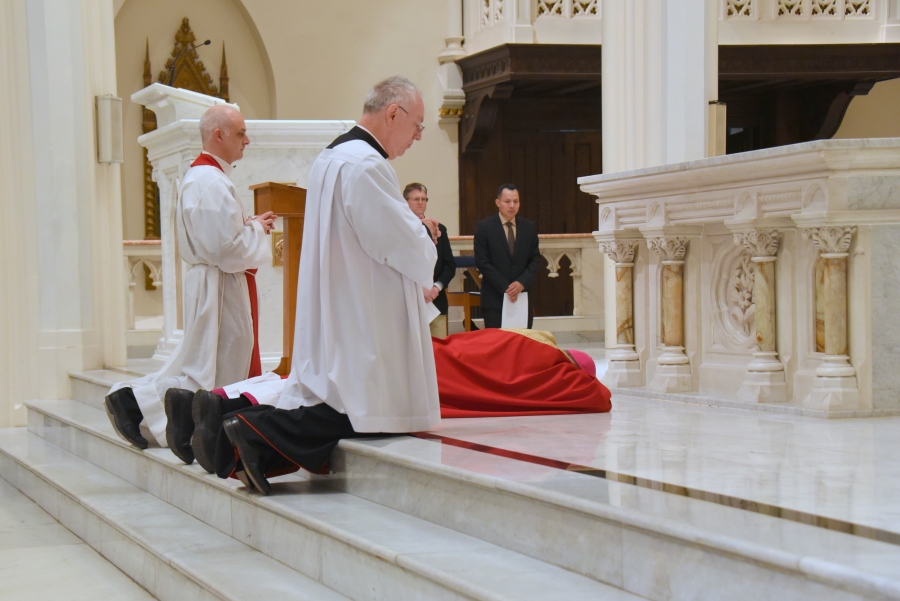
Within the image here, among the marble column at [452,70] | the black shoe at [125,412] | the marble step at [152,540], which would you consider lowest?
the marble step at [152,540]

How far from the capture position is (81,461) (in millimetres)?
6180

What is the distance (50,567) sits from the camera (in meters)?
4.54

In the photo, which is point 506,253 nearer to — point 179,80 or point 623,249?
point 623,249

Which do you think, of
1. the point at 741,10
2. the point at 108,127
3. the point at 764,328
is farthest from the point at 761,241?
the point at 741,10

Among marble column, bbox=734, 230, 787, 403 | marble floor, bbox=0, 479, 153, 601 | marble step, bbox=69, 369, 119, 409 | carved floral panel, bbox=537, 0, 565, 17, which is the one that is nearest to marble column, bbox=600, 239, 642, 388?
marble column, bbox=734, 230, 787, 403

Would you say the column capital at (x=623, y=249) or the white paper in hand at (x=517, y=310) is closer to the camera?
the column capital at (x=623, y=249)

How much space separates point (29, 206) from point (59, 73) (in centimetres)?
103

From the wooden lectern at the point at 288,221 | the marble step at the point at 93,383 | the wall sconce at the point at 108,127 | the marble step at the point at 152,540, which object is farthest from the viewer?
the wall sconce at the point at 108,127

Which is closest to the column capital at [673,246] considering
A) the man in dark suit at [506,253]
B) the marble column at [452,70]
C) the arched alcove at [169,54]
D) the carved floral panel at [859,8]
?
the man in dark suit at [506,253]

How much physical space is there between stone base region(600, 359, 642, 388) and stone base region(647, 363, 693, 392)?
293 mm

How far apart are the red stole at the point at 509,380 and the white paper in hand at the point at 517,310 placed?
264 centimetres

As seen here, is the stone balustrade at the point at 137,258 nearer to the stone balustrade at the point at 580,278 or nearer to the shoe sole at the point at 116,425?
the stone balustrade at the point at 580,278

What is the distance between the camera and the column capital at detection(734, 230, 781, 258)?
4.86 m

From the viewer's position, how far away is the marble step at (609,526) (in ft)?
7.30
